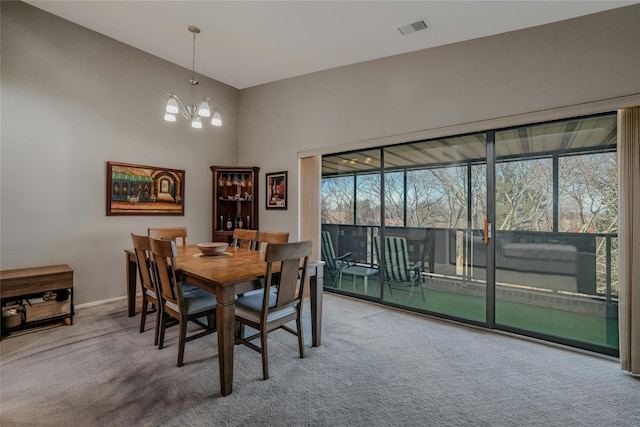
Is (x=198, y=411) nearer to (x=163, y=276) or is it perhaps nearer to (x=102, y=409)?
(x=102, y=409)

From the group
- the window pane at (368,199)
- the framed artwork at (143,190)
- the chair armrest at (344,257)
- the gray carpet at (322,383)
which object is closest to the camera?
the gray carpet at (322,383)

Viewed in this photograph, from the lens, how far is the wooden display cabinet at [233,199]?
16.0 feet

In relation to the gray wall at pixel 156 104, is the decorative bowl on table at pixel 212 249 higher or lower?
lower

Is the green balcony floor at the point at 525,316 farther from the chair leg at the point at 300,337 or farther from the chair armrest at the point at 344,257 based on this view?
the chair leg at the point at 300,337

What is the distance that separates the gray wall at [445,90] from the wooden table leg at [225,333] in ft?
8.93

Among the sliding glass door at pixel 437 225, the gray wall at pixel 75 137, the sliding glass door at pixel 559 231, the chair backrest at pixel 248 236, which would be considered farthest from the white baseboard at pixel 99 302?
the sliding glass door at pixel 559 231

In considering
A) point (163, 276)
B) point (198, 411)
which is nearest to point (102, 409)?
point (198, 411)

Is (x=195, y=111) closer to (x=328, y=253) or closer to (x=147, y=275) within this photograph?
(x=147, y=275)

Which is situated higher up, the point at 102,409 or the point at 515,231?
the point at 515,231

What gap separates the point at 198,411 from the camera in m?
1.82

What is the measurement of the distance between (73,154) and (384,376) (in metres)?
4.26

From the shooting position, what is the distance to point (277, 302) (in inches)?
89.7

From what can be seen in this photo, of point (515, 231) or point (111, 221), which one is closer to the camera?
point (515, 231)

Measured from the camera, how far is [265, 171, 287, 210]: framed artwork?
4.75m
